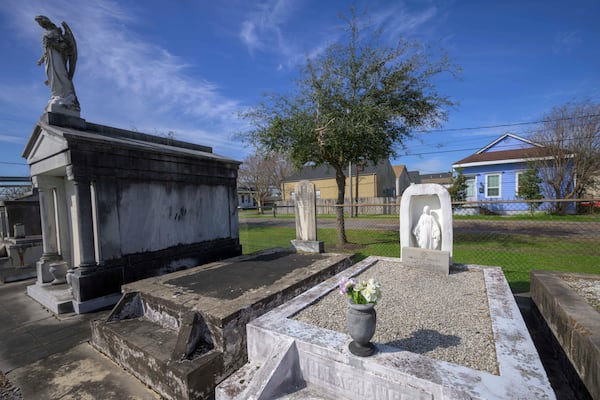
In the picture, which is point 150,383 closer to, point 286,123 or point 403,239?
point 403,239

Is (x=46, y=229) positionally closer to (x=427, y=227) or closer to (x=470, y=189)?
(x=427, y=227)

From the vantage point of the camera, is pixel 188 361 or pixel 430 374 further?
pixel 188 361

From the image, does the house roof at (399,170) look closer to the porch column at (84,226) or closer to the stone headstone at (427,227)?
the stone headstone at (427,227)

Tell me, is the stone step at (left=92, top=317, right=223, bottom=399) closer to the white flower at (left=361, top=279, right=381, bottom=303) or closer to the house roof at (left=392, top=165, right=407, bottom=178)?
the white flower at (left=361, top=279, right=381, bottom=303)

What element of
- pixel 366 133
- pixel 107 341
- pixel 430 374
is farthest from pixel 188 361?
pixel 366 133

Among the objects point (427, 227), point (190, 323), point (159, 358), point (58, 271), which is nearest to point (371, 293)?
point (190, 323)

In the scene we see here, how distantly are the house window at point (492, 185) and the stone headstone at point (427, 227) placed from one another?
1721 cm

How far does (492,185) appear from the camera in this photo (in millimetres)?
18906

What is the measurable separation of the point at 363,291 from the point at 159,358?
2.53 m

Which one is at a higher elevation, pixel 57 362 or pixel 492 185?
pixel 492 185

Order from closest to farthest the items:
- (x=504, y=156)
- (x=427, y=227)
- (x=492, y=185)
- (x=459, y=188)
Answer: (x=427, y=227), (x=492, y=185), (x=459, y=188), (x=504, y=156)

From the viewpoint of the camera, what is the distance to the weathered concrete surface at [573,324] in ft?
8.19

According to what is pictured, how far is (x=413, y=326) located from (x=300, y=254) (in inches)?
166

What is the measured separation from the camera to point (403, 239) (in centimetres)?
584
